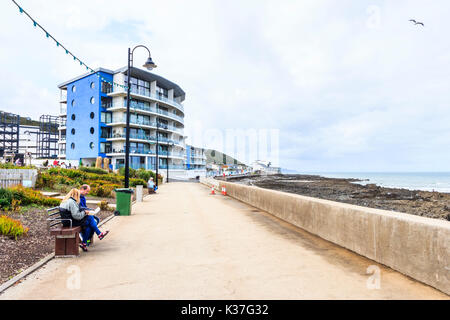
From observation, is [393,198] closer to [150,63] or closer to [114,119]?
[150,63]

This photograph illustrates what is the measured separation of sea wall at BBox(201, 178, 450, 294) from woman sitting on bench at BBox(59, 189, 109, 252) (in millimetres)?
5235

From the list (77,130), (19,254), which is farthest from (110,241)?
(77,130)

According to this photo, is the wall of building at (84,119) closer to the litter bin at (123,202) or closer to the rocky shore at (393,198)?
Result: the rocky shore at (393,198)

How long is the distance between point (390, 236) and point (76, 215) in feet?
18.9

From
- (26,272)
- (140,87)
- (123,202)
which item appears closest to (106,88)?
(140,87)

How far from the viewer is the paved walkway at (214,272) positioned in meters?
3.89

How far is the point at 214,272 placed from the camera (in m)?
4.72

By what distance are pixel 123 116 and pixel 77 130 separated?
10476 millimetres

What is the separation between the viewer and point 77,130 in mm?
57719

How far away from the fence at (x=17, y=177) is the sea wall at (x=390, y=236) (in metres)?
13.4

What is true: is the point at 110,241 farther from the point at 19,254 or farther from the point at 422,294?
the point at 422,294

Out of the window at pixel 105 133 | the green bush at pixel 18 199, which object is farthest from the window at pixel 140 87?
the green bush at pixel 18 199

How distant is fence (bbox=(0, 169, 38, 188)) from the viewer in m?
13.9
